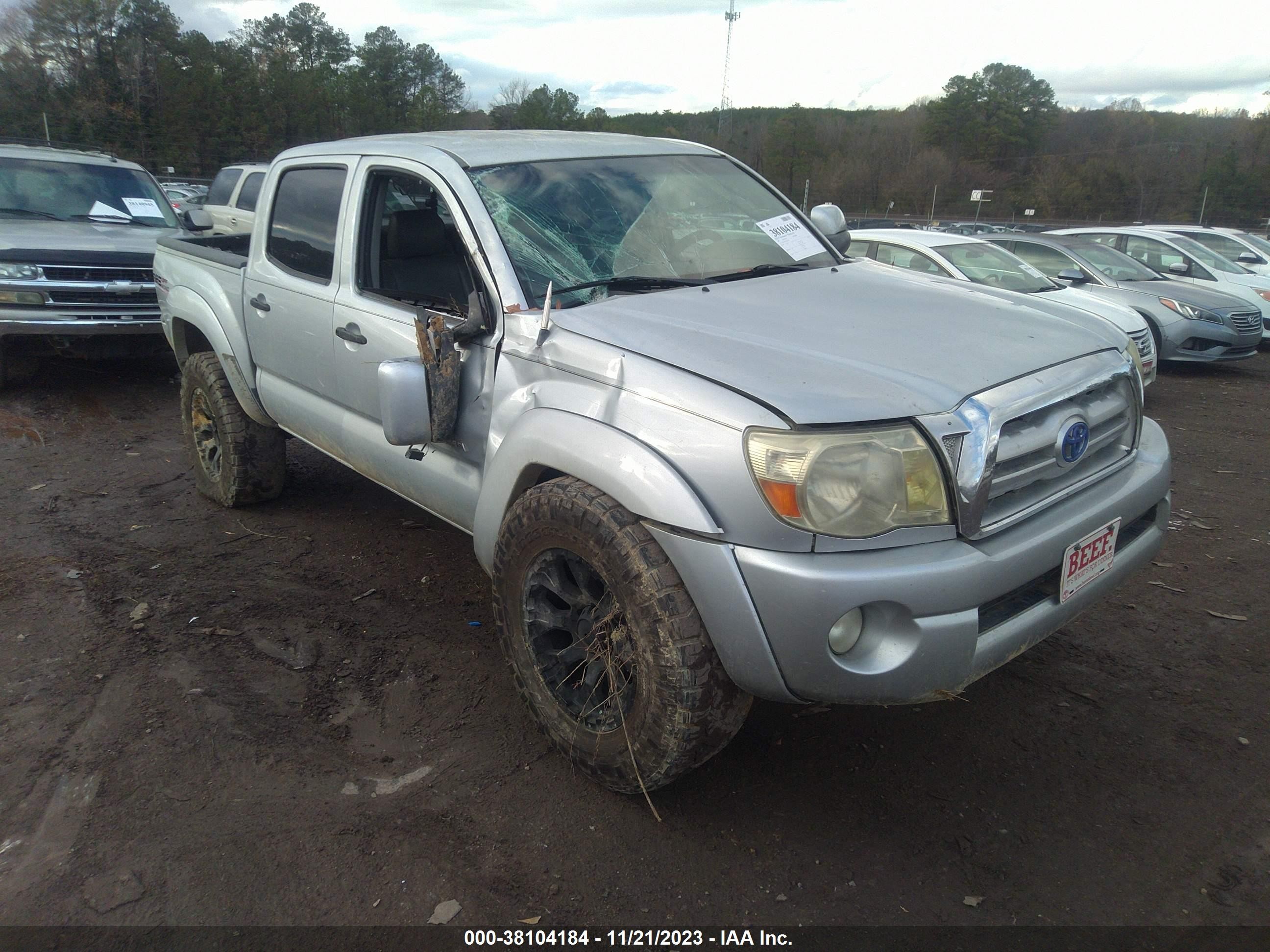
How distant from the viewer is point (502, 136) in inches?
145

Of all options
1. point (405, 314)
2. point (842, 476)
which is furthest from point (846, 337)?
point (405, 314)

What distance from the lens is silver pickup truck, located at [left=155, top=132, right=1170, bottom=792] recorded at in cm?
218

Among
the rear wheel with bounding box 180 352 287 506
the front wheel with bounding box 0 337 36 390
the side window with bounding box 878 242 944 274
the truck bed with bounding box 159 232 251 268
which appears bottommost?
the front wheel with bounding box 0 337 36 390

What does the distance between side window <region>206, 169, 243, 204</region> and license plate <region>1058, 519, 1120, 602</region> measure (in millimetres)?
12830

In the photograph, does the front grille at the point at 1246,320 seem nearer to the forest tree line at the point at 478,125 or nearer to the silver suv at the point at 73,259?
the silver suv at the point at 73,259

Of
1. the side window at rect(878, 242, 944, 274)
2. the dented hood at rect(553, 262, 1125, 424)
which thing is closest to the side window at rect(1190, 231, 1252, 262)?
the side window at rect(878, 242, 944, 274)

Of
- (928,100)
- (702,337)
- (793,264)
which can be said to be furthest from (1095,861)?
(928,100)

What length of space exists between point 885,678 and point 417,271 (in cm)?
237

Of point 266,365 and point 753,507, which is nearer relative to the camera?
point 753,507

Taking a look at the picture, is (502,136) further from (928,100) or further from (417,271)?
(928,100)

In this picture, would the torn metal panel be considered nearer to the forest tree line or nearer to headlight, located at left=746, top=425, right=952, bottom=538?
headlight, located at left=746, top=425, right=952, bottom=538

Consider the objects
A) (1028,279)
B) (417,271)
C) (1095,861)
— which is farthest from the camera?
(1028,279)

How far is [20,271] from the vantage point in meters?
6.99

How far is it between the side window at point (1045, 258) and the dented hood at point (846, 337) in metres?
7.83
